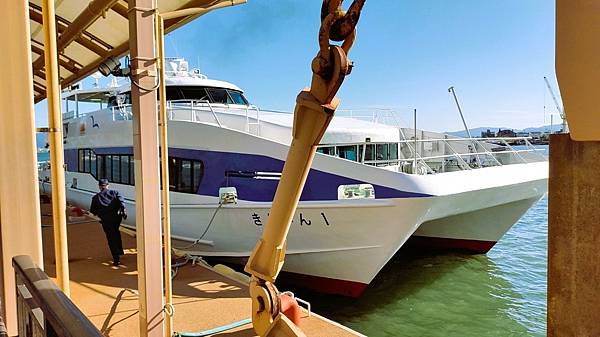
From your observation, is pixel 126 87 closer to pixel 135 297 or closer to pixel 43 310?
pixel 135 297

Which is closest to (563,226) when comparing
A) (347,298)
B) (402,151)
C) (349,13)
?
(349,13)

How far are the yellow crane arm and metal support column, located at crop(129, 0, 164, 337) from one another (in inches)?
30.7

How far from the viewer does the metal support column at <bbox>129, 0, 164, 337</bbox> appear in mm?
2896

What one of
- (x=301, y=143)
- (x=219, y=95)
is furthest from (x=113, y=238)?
(x=219, y=95)

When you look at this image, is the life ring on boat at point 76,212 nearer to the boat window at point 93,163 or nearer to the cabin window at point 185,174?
the boat window at point 93,163

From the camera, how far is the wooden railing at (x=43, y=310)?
1.04 meters

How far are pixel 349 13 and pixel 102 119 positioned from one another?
10.0 meters

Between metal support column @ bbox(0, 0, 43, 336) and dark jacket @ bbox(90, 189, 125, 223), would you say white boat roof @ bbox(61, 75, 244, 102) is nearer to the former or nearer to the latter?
dark jacket @ bbox(90, 189, 125, 223)

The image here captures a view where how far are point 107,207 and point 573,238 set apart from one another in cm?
609

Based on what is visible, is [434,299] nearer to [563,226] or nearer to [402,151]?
[402,151]

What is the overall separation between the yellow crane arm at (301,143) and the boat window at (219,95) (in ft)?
25.8

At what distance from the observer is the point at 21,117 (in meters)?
2.34

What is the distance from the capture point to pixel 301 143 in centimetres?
234

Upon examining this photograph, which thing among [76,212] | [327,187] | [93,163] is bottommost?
[76,212]
